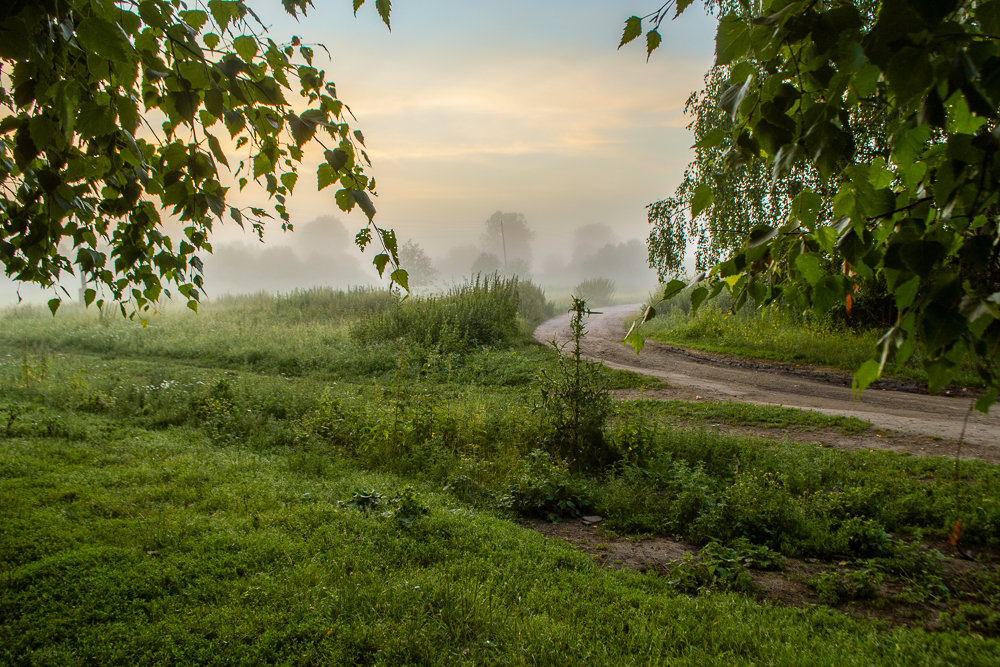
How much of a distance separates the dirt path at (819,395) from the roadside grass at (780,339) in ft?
1.86

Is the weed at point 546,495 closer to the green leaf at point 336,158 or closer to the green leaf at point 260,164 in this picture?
the green leaf at point 260,164

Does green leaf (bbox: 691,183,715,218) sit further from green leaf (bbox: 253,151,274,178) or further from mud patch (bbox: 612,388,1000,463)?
mud patch (bbox: 612,388,1000,463)

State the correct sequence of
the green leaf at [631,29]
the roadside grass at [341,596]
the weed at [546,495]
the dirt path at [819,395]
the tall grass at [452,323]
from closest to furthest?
the green leaf at [631,29] < the roadside grass at [341,596] < the weed at [546,495] < the dirt path at [819,395] < the tall grass at [452,323]

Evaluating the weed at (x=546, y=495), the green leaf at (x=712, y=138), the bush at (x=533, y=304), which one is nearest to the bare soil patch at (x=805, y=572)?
the weed at (x=546, y=495)

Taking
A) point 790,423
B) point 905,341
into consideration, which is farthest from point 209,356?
point 905,341

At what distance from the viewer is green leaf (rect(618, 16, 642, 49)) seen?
1504mm

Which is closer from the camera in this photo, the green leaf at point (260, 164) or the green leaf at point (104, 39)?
the green leaf at point (104, 39)

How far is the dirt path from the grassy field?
79cm

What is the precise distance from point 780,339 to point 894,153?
14.0m

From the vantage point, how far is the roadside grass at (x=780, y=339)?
485 inches

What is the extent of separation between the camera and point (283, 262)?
9188cm

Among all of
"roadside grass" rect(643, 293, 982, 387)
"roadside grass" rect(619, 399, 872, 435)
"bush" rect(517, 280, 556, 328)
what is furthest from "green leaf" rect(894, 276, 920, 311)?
"bush" rect(517, 280, 556, 328)

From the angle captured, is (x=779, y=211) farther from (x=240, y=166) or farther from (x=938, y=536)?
(x=240, y=166)

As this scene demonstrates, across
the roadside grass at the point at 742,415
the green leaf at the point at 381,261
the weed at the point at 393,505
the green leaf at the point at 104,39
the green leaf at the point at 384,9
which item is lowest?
the weed at the point at 393,505
